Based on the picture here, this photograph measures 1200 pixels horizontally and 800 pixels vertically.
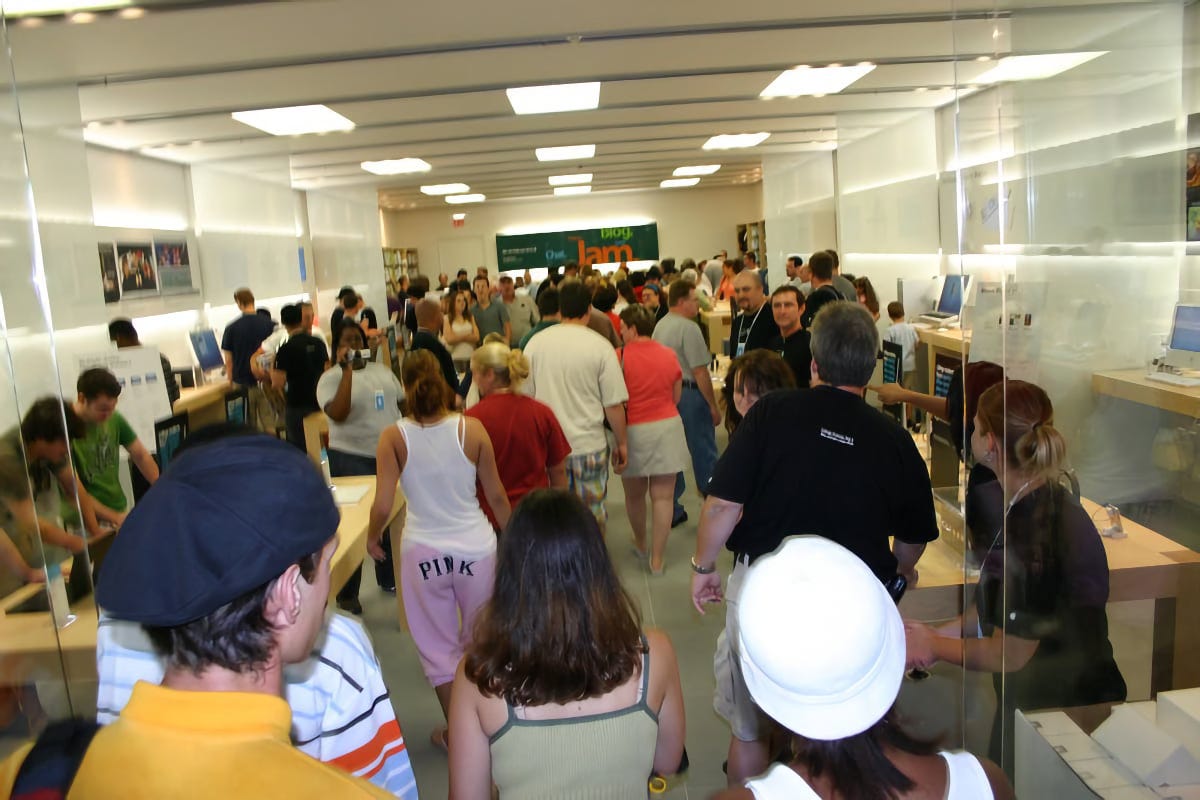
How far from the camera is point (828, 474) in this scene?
2.61 metres

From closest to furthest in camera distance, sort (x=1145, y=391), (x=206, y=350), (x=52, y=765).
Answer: (x=52, y=765), (x=1145, y=391), (x=206, y=350)

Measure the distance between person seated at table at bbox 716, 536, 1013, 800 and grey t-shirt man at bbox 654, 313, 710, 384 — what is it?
4.38m

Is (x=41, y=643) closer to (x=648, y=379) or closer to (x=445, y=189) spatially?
(x=648, y=379)

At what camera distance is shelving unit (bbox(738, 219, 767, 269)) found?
20.6 m

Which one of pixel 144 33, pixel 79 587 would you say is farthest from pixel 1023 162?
pixel 144 33

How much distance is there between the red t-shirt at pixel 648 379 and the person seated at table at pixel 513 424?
1.27 m

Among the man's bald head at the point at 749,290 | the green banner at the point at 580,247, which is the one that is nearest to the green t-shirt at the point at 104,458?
the man's bald head at the point at 749,290

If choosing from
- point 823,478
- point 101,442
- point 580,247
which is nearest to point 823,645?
point 823,478

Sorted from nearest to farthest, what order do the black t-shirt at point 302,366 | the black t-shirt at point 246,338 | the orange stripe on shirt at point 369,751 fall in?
the orange stripe on shirt at point 369,751 → the black t-shirt at point 302,366 → the black t-shirt at point 246,338

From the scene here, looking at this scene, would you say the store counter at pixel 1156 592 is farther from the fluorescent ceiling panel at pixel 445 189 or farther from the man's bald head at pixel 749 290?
the fluorescent ceiling panel at pixel 445 189

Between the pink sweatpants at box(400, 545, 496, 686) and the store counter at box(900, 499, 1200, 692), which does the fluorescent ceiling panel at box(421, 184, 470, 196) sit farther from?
the store counter at box(900, 499, 1200, 692)

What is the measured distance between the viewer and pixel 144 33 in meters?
4.27

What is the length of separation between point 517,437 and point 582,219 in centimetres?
1943

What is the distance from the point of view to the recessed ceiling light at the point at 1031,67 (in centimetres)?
241
